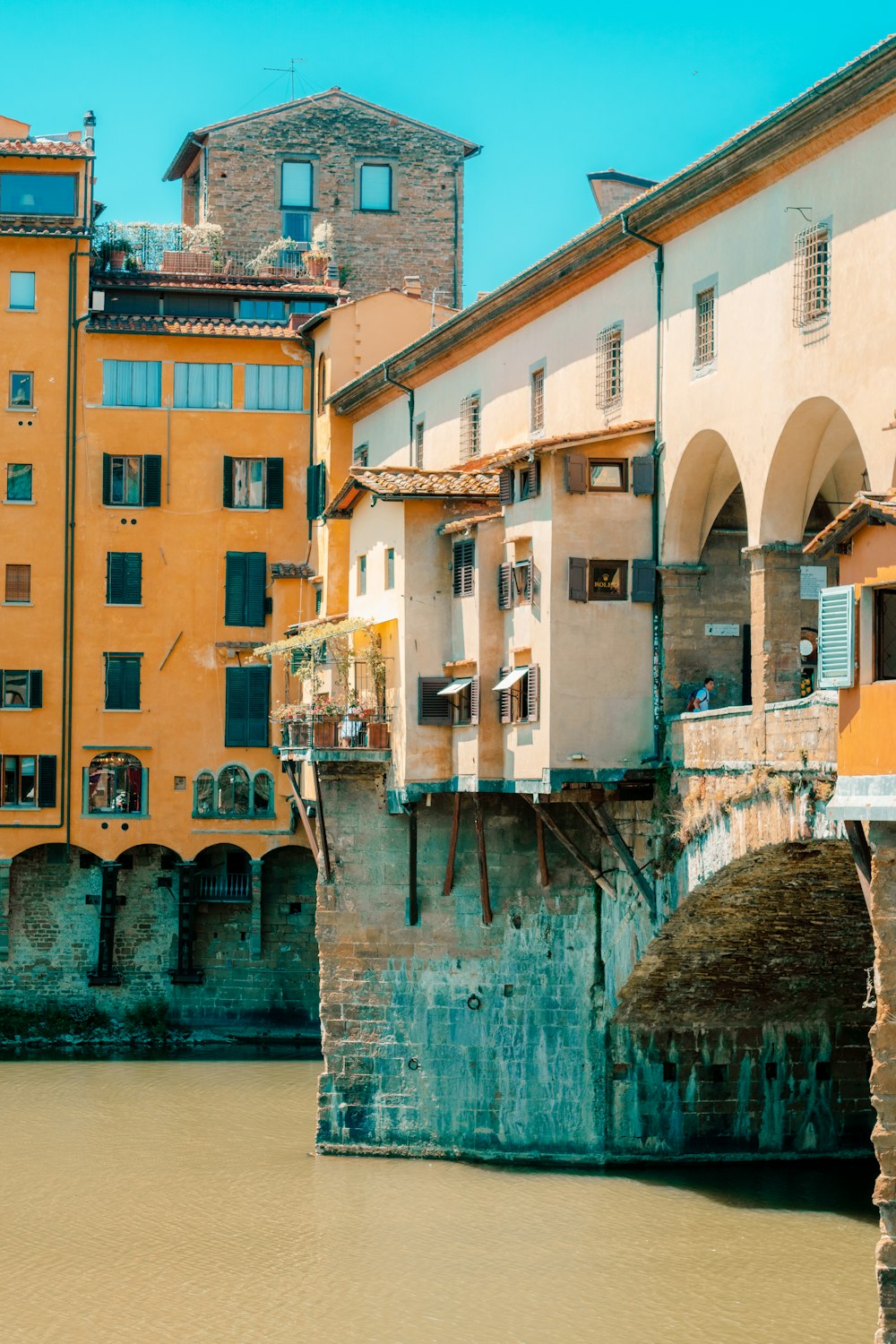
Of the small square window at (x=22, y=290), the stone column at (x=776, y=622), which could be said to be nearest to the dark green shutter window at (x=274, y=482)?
the small square window at (x=22, y=290)

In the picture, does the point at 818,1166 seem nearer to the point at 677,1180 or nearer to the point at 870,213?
the point at 677,1180

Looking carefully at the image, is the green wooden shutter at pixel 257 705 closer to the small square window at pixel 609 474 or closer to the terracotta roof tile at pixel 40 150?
the terracotta roof tile at pixel 40 150

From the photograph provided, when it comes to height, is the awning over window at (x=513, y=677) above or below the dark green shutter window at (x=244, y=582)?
Answer: below

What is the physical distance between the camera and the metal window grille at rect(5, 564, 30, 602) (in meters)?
48.3

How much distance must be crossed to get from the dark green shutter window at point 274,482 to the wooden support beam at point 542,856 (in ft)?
52.7

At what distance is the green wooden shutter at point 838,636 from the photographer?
22.2 metres

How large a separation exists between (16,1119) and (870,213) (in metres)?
23.1

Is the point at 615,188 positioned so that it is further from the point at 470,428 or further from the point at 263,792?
the point at 263,792

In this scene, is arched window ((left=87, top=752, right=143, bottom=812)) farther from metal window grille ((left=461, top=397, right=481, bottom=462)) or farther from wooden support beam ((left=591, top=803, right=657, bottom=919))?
wooden support beam ((left=591, top=803, right=657, bottom=919))

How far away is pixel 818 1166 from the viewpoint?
35188 millimetres

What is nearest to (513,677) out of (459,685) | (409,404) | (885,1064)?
(459,685)

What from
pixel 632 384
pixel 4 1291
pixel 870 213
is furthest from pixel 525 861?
pixel 870 213

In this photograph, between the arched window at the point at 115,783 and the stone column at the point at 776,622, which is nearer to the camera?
Result: the stone column at the point at 776,622

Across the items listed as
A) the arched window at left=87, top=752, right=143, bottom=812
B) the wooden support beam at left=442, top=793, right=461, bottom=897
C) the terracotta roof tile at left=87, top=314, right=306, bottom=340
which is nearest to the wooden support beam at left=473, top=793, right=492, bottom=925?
the wooden support beam at left=442, top=793, right=461, bottom=897
